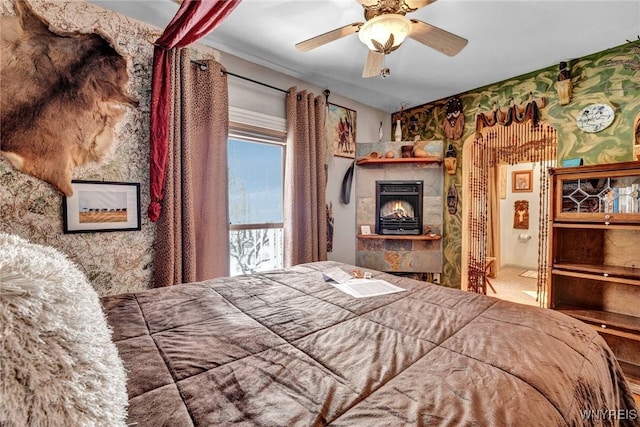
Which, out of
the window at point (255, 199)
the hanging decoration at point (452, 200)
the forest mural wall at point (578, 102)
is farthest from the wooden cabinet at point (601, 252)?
the window at point (255, 199)

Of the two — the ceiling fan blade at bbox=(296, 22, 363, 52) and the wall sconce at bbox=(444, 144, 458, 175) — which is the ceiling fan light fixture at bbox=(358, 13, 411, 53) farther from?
the wall sconce at bbox=(444, 144, 458, 175)

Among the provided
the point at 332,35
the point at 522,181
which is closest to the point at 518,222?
the point at 522,181

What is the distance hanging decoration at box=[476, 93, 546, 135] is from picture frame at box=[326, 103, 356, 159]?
1536 mm

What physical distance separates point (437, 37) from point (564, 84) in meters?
1.88

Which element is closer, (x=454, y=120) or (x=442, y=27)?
(x=442, y=27)

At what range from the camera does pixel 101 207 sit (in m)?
2.04

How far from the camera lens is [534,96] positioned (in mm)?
2990

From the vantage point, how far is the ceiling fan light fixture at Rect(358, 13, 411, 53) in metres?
1.57

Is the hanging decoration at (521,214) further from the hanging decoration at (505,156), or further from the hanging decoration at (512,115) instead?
the hanging decoration at (512,115)

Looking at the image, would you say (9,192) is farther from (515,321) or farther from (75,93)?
(515,321)

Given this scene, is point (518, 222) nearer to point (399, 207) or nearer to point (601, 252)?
point (399, 207)

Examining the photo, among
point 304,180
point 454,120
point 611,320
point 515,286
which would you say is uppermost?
point 454,120

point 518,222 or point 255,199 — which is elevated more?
point 255,199

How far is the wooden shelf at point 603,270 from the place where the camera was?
2.08m
